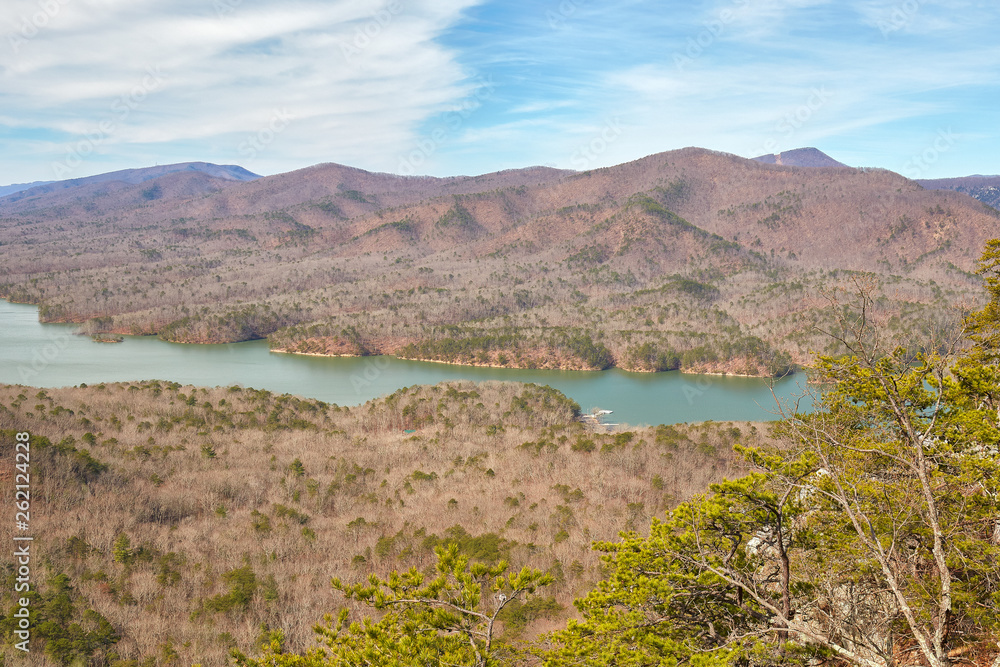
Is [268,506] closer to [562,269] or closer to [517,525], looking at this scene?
[517,525]

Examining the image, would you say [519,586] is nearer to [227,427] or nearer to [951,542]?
[951,542]

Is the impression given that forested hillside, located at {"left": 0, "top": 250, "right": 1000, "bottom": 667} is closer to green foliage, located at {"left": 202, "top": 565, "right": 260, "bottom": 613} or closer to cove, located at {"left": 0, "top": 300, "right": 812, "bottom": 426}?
green foliage, located at {"left": 202, "top": 565, "right": 260, "bottom": 613}

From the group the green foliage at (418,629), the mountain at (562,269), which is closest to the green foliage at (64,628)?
the green foliage at (418,629)

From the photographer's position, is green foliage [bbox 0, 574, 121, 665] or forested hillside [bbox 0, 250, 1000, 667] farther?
green foliage [bbox 0, 574, 121, 665]

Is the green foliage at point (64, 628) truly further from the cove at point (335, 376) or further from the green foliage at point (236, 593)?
the cove at point (335, 376)

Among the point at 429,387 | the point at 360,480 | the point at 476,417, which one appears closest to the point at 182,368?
the point at 429,387

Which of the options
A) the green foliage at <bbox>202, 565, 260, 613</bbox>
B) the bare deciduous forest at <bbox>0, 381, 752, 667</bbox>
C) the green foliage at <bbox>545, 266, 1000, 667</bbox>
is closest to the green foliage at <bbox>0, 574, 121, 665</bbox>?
the bare deciduous forest at <bbox>0, 381, 752, 667</bbox>
